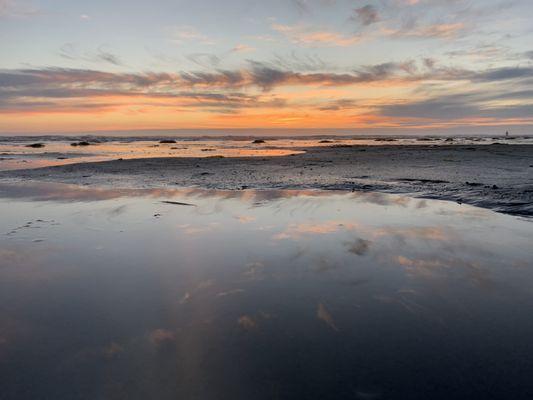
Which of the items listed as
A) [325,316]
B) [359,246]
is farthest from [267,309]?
[359,246]

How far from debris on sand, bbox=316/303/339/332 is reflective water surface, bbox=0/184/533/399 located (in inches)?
0.8

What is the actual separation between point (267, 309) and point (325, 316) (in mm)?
601

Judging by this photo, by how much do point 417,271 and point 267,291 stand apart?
2081 mm

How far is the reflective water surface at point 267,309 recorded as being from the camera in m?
2.91

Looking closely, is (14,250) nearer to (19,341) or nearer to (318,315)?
(19,341)

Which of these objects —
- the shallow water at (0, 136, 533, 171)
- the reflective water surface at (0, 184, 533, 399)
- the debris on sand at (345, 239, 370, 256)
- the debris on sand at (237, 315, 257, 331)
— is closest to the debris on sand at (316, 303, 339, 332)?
the reflective water surface at (0, 184, 533, 399)

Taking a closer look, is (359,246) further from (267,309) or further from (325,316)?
(267,309)

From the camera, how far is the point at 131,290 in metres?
4.60

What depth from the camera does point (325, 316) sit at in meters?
3.92

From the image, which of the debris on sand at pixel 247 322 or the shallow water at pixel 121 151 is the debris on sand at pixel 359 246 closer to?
the debris on sand at pixel 247 322

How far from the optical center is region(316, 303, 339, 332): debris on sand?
3.74m

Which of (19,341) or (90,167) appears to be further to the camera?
(90,167)

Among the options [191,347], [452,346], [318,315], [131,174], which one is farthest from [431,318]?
[131,174]

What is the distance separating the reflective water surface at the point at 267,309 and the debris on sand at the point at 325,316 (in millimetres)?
20
